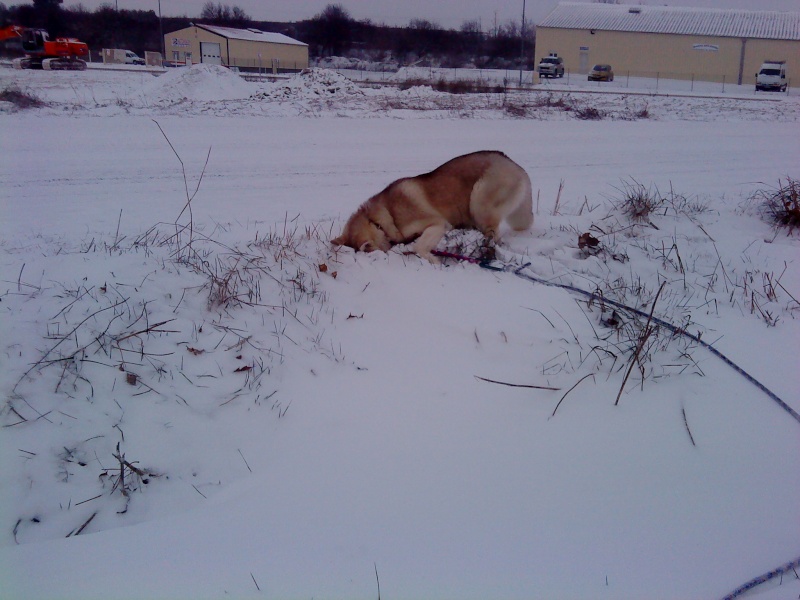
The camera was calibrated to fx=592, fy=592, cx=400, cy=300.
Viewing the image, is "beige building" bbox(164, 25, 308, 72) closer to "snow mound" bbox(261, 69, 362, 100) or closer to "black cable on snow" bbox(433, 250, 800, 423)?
"snow mound" bbox(261, 69, 362, 100)

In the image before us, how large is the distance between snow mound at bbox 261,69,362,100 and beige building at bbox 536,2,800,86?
132ft

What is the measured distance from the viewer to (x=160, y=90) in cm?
2486

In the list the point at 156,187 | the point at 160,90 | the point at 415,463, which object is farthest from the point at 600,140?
the point at 160,90

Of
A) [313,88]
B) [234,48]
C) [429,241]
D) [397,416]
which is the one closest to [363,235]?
[429,241]

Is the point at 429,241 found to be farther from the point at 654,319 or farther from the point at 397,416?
the point at 397,416

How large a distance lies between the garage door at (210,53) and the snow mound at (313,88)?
33181 mm

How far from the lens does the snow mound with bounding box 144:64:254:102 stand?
24453mm

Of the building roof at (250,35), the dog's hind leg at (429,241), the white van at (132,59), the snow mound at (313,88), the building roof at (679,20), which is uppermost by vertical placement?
the building roof at (679,20)

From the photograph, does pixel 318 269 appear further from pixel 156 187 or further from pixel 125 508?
pixel 156 187

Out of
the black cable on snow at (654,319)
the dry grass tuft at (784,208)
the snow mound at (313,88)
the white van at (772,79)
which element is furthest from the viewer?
the white van at (772,79)

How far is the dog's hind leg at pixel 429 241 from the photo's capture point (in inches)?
229

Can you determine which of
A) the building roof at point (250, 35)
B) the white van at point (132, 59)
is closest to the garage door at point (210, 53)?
the building roof at point (250, 35)

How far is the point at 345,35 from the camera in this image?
6200cm

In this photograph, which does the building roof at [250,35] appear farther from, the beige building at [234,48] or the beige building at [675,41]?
the beige building at [675,41]
